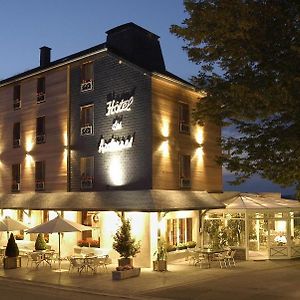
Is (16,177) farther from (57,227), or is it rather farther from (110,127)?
(57,227)

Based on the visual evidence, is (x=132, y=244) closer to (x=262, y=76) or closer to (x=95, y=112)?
(x=95, y=112)

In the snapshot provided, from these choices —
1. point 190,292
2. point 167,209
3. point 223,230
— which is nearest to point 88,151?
point 167,209

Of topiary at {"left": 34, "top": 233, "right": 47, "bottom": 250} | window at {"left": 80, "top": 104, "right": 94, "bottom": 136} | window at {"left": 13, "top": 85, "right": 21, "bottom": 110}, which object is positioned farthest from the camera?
window at {"left": 13, "top": 85, "right": 21, "bottom": 110}

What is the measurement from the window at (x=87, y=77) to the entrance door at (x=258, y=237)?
11.3 m

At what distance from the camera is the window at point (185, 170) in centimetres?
2506

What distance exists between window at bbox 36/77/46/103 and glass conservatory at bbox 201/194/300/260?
1168 cm

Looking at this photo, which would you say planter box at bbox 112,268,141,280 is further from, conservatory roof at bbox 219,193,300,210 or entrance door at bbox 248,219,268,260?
entrance door at bbox 248,219,268,260

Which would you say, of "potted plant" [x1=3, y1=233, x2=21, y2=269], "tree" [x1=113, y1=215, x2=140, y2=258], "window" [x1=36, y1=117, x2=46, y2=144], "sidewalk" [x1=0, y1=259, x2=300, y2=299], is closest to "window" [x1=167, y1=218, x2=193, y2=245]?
"sidewalk" [x1=0, y1=259, x2=300, y2=299]

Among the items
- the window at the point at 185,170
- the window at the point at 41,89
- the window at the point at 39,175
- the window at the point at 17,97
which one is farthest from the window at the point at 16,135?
the window at the point at 185,170

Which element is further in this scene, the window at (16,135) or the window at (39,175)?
the window at (16,135)

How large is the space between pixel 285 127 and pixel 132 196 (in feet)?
30.7

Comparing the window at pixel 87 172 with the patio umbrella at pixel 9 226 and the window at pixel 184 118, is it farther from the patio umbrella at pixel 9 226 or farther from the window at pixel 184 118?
the window at pixel 184 118

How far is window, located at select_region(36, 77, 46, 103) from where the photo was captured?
2877 centimetres

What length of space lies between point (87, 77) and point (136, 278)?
11.8 m
